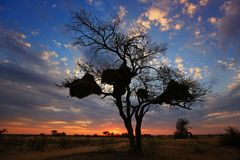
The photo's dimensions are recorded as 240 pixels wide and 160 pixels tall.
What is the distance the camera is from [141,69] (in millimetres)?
18172

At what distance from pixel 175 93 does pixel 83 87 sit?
289 inches

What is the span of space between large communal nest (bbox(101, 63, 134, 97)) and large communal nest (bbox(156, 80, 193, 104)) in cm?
302

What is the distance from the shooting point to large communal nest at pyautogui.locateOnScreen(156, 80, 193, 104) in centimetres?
1692

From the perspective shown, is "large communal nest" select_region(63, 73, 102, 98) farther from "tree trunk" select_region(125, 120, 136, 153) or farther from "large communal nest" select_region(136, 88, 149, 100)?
"tree trunk" select_region(125, 120, 136, 153)

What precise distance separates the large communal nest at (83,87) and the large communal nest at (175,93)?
538 cm

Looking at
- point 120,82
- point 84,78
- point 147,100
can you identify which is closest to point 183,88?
point 147,100

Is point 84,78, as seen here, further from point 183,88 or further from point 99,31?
point 183,88

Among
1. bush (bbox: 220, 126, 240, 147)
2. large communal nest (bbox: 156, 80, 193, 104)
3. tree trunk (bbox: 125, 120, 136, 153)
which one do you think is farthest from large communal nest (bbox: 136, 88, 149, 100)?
bush (bbox: 220, 126, 240, 147)

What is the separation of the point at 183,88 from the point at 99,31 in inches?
338

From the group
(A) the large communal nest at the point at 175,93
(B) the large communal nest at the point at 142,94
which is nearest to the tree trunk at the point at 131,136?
(B) the large communal nest at the point at 142,94

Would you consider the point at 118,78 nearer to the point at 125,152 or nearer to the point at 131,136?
the point at 131,136

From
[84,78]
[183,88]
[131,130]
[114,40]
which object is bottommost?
[131,130]

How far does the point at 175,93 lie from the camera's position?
16.9 metres

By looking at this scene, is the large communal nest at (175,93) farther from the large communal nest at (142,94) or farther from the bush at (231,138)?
the bush at (231,138)
